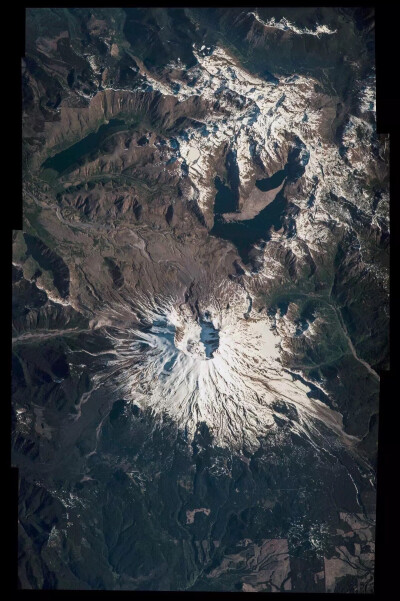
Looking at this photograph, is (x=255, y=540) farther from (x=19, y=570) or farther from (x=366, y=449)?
(x=19, y=570)

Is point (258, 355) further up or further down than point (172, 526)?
further up

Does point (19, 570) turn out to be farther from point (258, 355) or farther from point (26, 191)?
point (26, 191)

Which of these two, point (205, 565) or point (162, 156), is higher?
point (162, 156)

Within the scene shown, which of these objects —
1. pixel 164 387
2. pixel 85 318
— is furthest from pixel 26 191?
pixel 164 387

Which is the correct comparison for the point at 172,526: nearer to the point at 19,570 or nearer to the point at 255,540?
the point at 255,540

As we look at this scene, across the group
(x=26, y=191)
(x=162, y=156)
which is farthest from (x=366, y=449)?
(x=26, y=191)

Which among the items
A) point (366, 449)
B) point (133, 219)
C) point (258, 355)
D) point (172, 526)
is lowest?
point (172, 526)

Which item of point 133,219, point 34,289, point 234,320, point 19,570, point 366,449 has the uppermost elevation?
point 133,219

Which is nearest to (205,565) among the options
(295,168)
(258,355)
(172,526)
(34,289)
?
(172,526)
